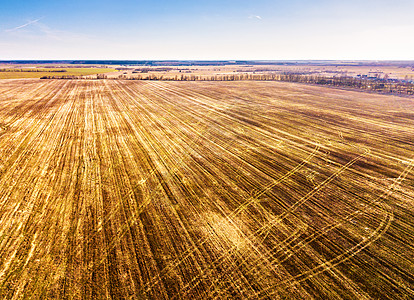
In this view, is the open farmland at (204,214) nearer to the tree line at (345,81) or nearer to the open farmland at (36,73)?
the tree line at (345,81)

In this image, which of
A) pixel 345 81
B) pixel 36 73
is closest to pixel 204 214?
pixel 345 81

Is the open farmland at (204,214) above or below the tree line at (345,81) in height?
below

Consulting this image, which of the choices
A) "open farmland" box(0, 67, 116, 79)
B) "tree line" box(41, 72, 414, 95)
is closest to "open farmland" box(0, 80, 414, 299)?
"tree line" box(41, 72, 414, 95)

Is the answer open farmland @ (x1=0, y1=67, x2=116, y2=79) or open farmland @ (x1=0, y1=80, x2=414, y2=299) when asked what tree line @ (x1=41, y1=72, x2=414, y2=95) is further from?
open farmland @ (x1=0, y1=80, x2=414, y2=299)

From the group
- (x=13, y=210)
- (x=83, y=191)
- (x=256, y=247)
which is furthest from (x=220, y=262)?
(x=13, y=210)

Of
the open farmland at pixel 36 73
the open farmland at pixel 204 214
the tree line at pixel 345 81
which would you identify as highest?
the open farmland at pixel 36 73

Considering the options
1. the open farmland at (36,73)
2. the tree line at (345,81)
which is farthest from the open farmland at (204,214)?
the open farmland at (36,73)

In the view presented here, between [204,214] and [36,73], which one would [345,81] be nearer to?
[204,214]

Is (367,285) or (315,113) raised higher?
(315,113)

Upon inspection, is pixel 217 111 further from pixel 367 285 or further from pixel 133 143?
pixel 367 285
